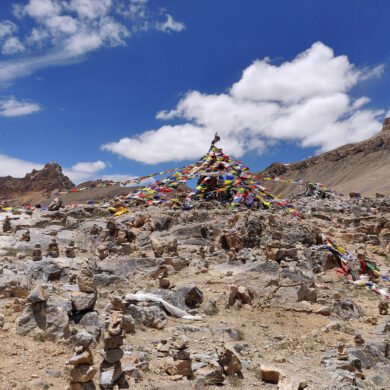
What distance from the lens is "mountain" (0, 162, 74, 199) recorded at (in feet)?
428

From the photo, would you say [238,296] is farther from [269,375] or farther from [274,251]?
[269,375]

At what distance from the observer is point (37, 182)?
437 ft

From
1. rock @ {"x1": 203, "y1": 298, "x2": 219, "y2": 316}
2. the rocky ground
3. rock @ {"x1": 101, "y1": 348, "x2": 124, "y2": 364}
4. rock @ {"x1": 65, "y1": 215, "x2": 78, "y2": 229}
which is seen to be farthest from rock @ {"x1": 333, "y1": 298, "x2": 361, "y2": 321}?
rock @ {"x1": 65, "y1": 215, "x2": 78, "y2": 229}

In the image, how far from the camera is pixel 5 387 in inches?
263

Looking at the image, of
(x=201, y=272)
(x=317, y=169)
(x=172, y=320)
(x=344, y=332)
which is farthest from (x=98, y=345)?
(x=317, y=169)

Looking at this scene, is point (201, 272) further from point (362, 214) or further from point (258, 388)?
point (362, 214)

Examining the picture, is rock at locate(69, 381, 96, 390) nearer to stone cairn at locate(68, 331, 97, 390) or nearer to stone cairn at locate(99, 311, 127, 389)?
stone cairn at locate(68, 331, 97, 390)

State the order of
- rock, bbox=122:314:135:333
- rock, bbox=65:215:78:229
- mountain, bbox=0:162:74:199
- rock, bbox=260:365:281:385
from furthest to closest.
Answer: mountain, bbox=0:162:74:199, rock, bbox=65:215:78:229, rock, bbox=122:314:135:333, rock, bbox=260:365:281:385

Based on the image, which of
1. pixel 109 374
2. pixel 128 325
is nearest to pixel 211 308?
pixel 128 325

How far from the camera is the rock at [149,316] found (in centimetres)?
1059

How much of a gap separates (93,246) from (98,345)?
12142mm

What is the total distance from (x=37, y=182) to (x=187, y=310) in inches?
5150

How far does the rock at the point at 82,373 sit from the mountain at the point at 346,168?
10194 centimetres

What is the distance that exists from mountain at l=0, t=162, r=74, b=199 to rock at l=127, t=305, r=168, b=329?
4828 inches
